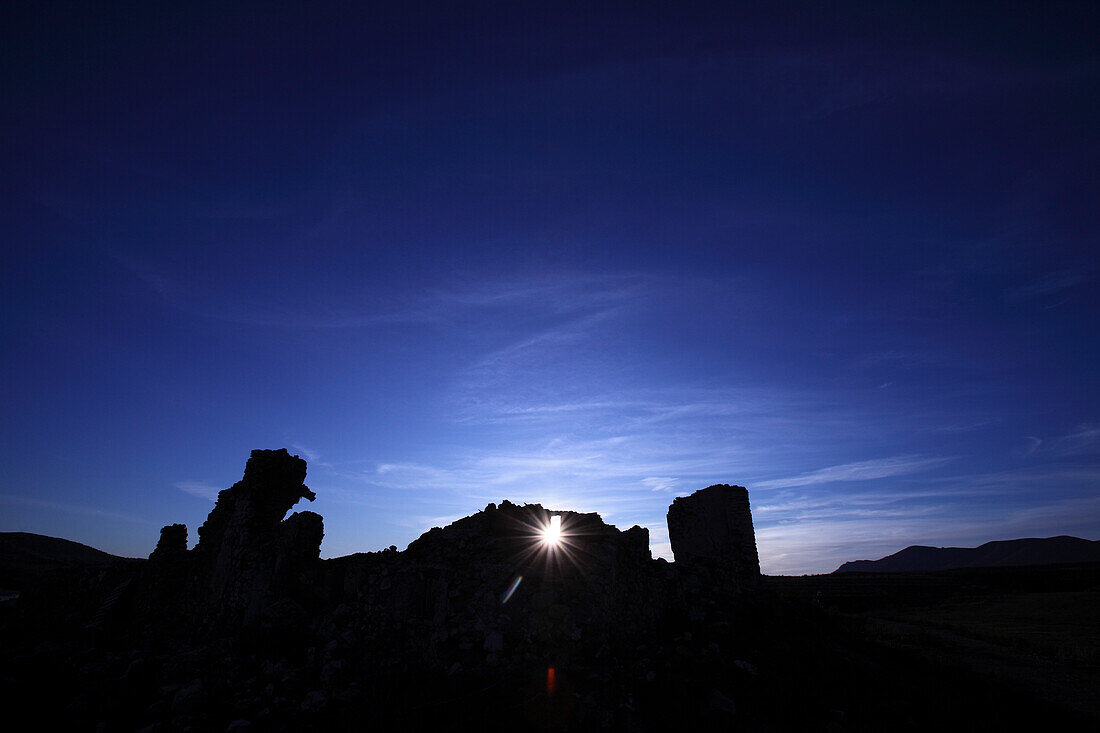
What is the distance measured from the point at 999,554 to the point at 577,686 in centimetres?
19196

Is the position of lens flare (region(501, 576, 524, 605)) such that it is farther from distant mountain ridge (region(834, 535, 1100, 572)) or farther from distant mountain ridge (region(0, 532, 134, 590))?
distant mountain ridge (region(834, 535, 1100, 572))

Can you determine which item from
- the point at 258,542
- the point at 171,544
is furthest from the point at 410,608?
the point at 171,544

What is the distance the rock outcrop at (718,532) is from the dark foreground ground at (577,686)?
76.6 inches

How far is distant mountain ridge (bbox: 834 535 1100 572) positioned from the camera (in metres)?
131

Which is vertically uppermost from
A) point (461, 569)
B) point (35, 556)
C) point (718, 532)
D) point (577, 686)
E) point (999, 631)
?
point (35, 556)

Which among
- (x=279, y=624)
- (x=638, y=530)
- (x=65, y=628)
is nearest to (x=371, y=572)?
(x=279, y=624)

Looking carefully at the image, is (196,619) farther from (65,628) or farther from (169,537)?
(65,628)

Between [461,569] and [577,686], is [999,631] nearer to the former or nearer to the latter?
[577,686]

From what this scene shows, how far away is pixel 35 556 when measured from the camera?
6191cm

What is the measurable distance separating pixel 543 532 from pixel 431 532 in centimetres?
344

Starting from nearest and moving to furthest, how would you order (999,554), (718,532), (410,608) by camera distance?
1. (410,608)
2. (718,532)
3. (999,554)

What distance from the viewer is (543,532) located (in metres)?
14.3

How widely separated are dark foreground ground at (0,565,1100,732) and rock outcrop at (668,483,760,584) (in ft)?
6.38

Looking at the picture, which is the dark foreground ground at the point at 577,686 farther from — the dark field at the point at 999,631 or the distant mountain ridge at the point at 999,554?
the distant mountain ridge at the point at 999,554
